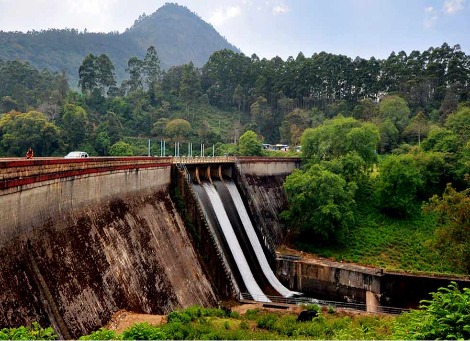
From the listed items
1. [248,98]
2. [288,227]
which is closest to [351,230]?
[288,227]

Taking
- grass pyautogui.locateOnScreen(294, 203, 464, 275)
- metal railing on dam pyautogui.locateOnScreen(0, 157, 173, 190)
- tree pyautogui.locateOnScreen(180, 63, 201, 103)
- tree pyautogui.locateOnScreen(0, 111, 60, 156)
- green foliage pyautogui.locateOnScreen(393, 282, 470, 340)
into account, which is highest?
tree pyautogui.locateOnScreen(180, 63, 201, 103)

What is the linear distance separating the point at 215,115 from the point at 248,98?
10.6 m

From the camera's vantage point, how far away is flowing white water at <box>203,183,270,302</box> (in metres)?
27.2

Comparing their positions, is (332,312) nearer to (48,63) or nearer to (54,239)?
(54,239)

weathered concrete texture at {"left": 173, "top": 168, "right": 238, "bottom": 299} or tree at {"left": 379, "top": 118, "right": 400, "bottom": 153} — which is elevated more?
tree at {"left": 379, "top": 118, "right": 400, "bottom": 153}

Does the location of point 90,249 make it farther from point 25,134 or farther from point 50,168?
point 25,134

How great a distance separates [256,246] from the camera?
32.2 meters

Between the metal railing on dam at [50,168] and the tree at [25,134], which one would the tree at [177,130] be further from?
the metal railing on dam at [50,168]

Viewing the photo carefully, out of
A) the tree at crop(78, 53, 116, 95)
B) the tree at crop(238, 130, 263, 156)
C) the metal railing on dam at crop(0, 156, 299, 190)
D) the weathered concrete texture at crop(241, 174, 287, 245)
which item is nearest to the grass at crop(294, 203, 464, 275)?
the weathered concrete texture at crop(241, 174, 287, 245)

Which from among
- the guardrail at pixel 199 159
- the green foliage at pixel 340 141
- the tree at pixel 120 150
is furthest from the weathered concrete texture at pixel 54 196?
the tree at pixel 120 150

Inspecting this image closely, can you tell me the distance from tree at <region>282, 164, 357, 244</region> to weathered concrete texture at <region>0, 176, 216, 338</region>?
571 inches

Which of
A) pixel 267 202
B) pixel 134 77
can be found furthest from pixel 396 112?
pixel 134 77

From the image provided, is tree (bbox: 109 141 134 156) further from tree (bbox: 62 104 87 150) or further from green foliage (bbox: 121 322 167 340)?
green foliage (bbox: 121 322 167 340)

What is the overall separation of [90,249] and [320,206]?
2373cm
